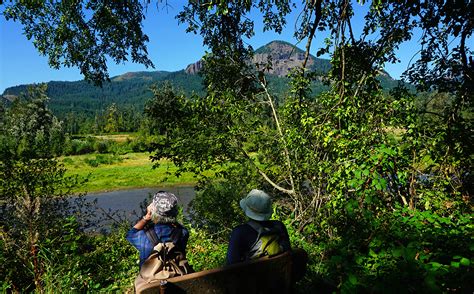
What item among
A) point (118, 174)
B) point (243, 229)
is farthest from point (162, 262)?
point (118, 174)

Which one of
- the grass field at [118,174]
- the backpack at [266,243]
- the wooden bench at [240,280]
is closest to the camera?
the wooden bench at [240,280]

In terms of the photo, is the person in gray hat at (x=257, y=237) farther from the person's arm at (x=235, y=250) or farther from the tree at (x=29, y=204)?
the tree at (x=29, y=204)

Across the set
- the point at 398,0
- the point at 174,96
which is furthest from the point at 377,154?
the point at 174,96

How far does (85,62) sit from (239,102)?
3347 millimetres

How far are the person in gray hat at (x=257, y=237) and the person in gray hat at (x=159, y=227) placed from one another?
1.70 feet

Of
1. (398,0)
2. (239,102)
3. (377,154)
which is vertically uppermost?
(398,0)

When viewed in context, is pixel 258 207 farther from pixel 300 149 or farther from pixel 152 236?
pixel 300 149

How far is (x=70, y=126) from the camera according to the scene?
11294cm

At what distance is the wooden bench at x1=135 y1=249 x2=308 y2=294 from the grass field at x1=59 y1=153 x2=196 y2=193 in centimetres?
2530

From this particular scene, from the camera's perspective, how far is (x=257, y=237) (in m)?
2.82

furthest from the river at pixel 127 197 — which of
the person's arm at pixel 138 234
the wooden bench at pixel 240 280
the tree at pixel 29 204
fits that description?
the wooden bench at pixel 240 280

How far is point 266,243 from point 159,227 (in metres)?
0.96

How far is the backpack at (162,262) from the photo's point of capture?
281cm

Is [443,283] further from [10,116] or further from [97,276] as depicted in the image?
[10,116]
